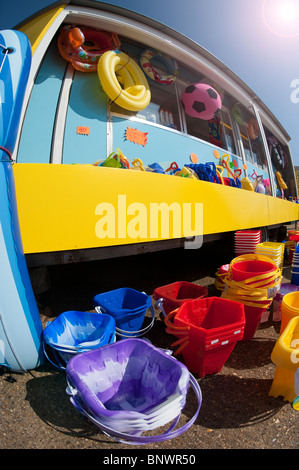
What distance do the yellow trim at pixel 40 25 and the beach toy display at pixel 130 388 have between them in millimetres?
3134

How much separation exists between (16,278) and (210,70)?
4763 mm

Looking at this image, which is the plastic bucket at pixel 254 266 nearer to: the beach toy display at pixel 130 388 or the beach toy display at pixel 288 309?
the beach toy display at pixel 288 309

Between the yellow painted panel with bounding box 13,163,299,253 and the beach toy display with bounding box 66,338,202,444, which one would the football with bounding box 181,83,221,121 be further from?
the beach toy display with bounding box 66,338,202,444

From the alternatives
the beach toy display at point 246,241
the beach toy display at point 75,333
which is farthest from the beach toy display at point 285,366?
the beach toy display at point 246,241

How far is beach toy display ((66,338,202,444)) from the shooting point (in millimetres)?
895

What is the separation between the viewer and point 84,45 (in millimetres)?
3482

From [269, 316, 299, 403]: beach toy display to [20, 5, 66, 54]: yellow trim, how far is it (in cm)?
345

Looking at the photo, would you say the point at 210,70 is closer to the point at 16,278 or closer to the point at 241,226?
the point at 241,226

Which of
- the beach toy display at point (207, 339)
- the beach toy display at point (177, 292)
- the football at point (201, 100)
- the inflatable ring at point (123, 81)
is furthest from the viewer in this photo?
the football at point (201, 100)

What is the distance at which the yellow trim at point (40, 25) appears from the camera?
2.69 m

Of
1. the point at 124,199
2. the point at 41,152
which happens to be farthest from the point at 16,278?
the point at 41,152

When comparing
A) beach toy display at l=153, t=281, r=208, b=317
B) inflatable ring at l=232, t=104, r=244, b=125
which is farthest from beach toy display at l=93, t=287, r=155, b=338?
inflatable ring at l=232, t=104, r=244, b=125

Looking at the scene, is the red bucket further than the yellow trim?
No

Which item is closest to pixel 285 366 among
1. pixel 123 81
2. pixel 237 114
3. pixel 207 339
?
pixel 207 339
